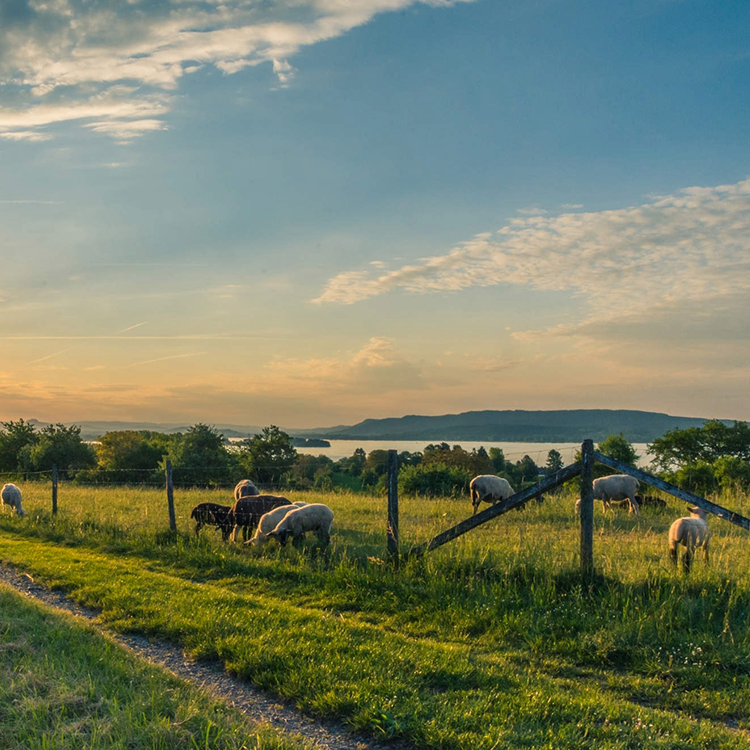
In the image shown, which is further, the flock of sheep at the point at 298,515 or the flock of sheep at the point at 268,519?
the flock of sheep at the point at 268,519

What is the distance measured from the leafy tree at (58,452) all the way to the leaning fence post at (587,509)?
57350 millimetres

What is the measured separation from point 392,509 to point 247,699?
16.9ft

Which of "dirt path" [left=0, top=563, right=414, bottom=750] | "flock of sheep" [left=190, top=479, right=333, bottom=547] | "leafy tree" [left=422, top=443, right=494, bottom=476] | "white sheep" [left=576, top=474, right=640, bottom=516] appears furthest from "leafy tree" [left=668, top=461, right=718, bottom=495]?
"dirt path" [left=0, top=563, right=414, bottom=750]

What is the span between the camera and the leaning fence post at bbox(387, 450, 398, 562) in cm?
1070

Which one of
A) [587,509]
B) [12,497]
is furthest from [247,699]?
[12,497]

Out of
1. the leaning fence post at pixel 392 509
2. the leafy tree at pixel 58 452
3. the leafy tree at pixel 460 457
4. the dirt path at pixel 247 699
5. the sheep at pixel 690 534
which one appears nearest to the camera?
the dirt path at pixel 247 699

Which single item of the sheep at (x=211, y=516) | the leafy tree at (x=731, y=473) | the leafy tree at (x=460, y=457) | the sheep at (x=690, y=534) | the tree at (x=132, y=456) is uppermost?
the sheep at (x=690, y=534)

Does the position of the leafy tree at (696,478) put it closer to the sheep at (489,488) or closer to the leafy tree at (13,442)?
the sheep at (489,488)

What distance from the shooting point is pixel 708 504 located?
9180 millimetres

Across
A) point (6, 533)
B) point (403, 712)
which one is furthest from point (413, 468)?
point (403, 712)

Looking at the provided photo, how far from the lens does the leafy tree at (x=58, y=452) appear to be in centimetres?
5909

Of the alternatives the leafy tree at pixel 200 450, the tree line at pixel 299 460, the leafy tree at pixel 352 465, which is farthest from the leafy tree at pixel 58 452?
the leafy tree at pixel 352 465

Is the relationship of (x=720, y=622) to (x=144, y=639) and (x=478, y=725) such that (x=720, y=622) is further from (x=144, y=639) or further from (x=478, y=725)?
(x=144, y=639)

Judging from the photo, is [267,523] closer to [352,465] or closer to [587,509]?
[587,509]
